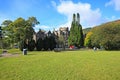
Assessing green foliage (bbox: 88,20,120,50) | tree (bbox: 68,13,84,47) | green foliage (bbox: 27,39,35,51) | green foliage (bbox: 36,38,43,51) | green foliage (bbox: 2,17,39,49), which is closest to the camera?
green foliage (bbox: 2,17,39,49)

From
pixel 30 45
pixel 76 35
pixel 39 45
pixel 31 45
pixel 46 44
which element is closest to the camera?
pixel 30 45

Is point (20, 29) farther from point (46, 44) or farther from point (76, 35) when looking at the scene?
point (76, 35)

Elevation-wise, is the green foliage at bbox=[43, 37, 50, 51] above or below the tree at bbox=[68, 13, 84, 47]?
below

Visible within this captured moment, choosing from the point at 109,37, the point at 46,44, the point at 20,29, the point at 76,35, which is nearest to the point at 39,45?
the point at 46,44

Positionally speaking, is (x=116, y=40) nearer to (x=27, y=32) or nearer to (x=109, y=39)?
(x=109, y=39)

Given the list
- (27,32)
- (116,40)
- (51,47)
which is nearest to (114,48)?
(116,40)

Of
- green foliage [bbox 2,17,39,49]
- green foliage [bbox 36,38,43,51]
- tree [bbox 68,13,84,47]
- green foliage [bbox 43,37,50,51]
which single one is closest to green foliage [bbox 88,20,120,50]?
green foliage [bbox 43,37,50,51]

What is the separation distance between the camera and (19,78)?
11.5 m

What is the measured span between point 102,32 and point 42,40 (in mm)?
19436

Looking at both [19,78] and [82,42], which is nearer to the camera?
[19,78]

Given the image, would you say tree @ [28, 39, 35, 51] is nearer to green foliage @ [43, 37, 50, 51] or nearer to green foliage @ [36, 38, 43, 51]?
green foliage @ [36, 38, 43, 51]

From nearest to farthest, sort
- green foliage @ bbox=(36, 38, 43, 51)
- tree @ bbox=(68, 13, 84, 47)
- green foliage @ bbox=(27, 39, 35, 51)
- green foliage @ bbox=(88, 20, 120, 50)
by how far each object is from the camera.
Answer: green foliage @ bbox=(88, 20, 120, 50), green foliage @ bbox=(27, 39, 35, 51), green foliage @ bbox=(36, 38, 43, 51), tree @ bbox=(68, 13, 84, 47)

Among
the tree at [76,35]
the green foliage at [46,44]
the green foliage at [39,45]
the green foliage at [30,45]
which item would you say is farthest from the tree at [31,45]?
the tree at [76,35]

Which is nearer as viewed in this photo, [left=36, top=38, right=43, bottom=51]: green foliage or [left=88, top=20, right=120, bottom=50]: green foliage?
[left=88, top=20, right=120, bottom=50]: green foliage
